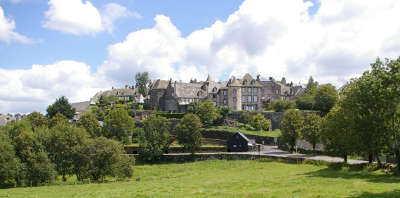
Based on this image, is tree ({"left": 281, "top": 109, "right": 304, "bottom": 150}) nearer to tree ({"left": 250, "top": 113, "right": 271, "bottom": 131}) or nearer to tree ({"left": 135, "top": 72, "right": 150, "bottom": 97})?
tree ({"left": 250, "top": 113, "right": 271, "bottom": 131})

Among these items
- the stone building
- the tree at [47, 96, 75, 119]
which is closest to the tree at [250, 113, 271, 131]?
the stone building

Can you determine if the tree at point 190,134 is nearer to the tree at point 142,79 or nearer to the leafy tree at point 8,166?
the leafy tree at point 8,166

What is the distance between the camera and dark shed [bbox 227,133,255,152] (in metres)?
59.8

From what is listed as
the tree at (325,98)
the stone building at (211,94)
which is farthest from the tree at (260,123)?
the tree at (325,98)

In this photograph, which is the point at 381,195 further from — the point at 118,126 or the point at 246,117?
the point at 246,117

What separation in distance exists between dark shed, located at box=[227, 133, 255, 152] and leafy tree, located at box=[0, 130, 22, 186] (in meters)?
32.9

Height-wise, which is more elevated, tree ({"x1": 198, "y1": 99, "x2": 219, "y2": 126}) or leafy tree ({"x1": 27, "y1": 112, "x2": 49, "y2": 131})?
tree ({"x1": 198, "y1": 99, "x2": 219, "y2": 126})

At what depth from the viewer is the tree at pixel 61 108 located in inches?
3494

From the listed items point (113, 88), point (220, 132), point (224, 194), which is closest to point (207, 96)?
point (220, 132)

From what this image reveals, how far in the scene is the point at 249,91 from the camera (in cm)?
8738

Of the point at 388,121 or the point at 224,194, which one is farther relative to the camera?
the point at 388,121

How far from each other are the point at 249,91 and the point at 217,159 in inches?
1379

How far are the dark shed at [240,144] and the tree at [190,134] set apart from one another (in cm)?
564

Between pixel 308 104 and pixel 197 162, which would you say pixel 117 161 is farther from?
pixel 308 104
